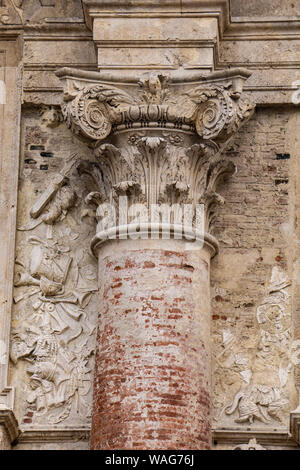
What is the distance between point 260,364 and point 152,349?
1.25 meters

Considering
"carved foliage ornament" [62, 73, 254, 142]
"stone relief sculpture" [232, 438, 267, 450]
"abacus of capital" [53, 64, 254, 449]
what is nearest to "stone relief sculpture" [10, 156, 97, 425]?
"abacus of capital" [53, 64, 254, 449]

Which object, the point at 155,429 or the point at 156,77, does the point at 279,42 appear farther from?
the point at 155,429

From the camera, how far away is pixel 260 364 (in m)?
15.0

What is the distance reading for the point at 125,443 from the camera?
14008 millimetres

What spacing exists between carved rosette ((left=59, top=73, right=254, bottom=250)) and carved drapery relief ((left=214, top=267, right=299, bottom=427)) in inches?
46.8

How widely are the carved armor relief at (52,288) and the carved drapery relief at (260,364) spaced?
126 cm

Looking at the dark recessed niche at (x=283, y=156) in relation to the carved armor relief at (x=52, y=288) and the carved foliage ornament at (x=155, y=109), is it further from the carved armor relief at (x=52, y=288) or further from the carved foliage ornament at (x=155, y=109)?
the carved armor relief at (x=52, y=288)

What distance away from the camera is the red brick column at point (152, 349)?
1405cm

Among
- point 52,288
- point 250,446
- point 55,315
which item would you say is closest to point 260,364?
point 250,446

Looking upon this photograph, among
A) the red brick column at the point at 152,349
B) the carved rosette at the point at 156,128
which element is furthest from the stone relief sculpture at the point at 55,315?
the carved rosette at the point at 156,128

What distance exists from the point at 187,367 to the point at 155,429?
2.18 feet

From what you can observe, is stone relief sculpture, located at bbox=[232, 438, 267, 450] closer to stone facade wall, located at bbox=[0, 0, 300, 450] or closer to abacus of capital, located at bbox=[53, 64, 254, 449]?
stone facade wall, located at bbox=[0, 0, 300, 450]

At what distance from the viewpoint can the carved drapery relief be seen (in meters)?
14.8
